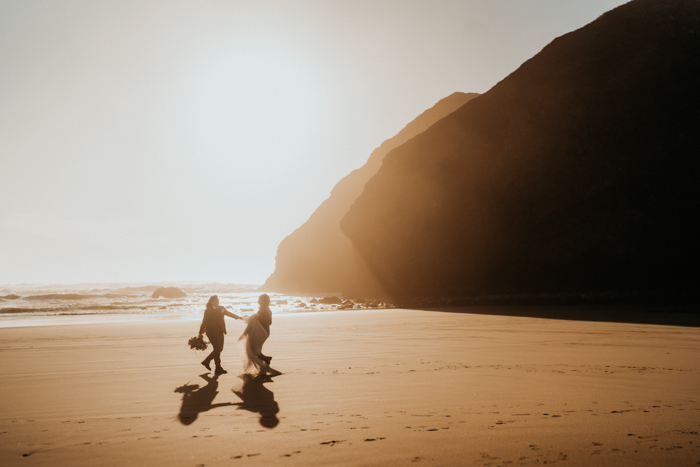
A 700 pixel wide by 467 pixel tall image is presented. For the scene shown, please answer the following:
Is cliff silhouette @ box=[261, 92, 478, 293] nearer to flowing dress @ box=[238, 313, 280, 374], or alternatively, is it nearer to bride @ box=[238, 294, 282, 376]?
bride @ box=[238, 294, 282, 376]

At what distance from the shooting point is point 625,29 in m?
37.7

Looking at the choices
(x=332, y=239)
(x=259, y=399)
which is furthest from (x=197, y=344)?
(x=332, y=239)

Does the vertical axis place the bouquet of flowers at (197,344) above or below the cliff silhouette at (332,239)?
below

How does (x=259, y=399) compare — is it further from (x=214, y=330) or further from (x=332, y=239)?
(x=332, y=239)

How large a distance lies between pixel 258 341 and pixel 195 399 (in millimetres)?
2385

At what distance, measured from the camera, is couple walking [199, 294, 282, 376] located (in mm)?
8422

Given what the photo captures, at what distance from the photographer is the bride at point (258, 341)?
8.34 meters

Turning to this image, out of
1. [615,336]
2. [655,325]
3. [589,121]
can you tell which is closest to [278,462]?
[615,336]

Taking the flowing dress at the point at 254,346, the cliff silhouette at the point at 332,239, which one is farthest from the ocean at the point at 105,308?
the cliff silhouette at the point at 332,239

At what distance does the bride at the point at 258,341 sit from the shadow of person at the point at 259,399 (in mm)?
242

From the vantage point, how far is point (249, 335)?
867 centimetres

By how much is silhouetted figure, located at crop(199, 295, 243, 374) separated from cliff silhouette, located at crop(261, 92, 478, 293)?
238ft

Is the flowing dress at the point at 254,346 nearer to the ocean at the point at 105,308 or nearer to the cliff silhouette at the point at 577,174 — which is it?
the ocean at the point at 105,308

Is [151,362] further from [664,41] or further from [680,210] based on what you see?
[664,41]
